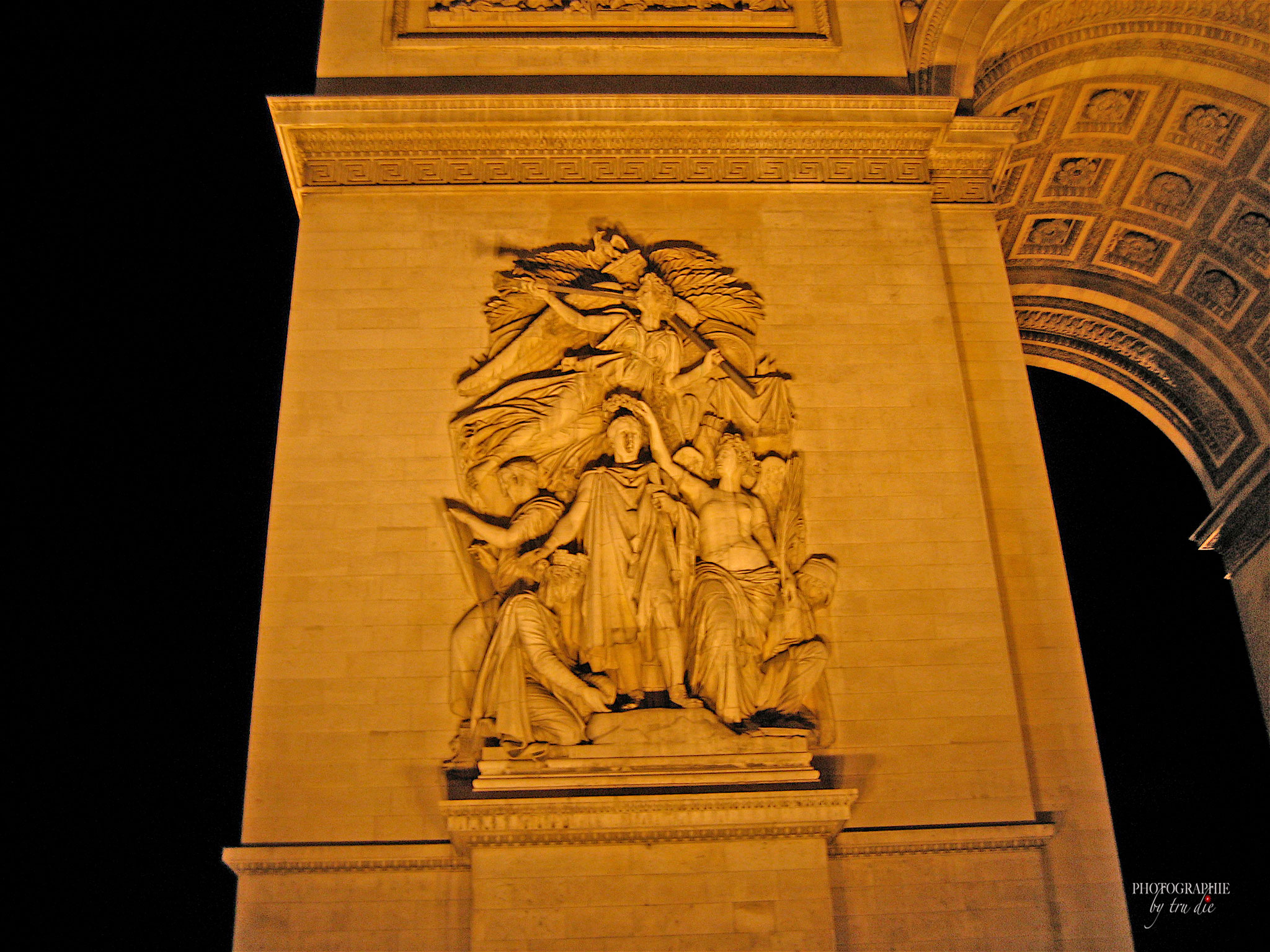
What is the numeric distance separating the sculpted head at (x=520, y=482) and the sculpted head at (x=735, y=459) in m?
1.69

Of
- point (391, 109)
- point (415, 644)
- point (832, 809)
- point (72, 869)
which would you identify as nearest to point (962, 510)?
point (832, 809)

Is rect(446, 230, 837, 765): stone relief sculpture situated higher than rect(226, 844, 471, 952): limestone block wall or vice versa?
rect(446, 230, 837, 765): stone relief sculpture

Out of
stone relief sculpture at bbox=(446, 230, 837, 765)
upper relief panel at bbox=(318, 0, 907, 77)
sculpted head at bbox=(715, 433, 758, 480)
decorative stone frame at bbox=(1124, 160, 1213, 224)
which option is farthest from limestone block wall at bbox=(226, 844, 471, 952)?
decorative stone frame at bbox=(1124, 160, 1213, 224)

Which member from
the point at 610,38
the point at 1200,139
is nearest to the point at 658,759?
the point at 610,38

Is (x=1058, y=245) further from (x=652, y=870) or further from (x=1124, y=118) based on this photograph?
(x=652, y=870)

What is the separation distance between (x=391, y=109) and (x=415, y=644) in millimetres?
5999

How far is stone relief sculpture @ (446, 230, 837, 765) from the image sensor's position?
11.0 meters

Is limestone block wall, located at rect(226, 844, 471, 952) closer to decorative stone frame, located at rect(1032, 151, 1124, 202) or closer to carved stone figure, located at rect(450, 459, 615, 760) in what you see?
carved stone figure, located at rect(450, 459, 615, 760)

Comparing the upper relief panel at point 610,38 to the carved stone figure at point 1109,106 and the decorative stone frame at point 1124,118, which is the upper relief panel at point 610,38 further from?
the carved stone figure at point 1109,106

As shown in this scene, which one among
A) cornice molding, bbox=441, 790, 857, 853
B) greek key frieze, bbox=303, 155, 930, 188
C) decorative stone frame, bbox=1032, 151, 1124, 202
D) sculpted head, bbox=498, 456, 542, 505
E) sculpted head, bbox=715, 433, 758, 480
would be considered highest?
decorative stone frame, bbox=1032, 151, 1124, 202

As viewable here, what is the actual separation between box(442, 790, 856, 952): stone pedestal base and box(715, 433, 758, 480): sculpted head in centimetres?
302

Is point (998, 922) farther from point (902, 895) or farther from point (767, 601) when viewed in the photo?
point (767, 601)

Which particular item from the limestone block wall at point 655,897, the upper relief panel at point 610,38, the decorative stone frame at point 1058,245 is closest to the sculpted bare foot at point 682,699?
the limestone block wall at point 655,897

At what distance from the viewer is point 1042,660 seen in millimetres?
11961
